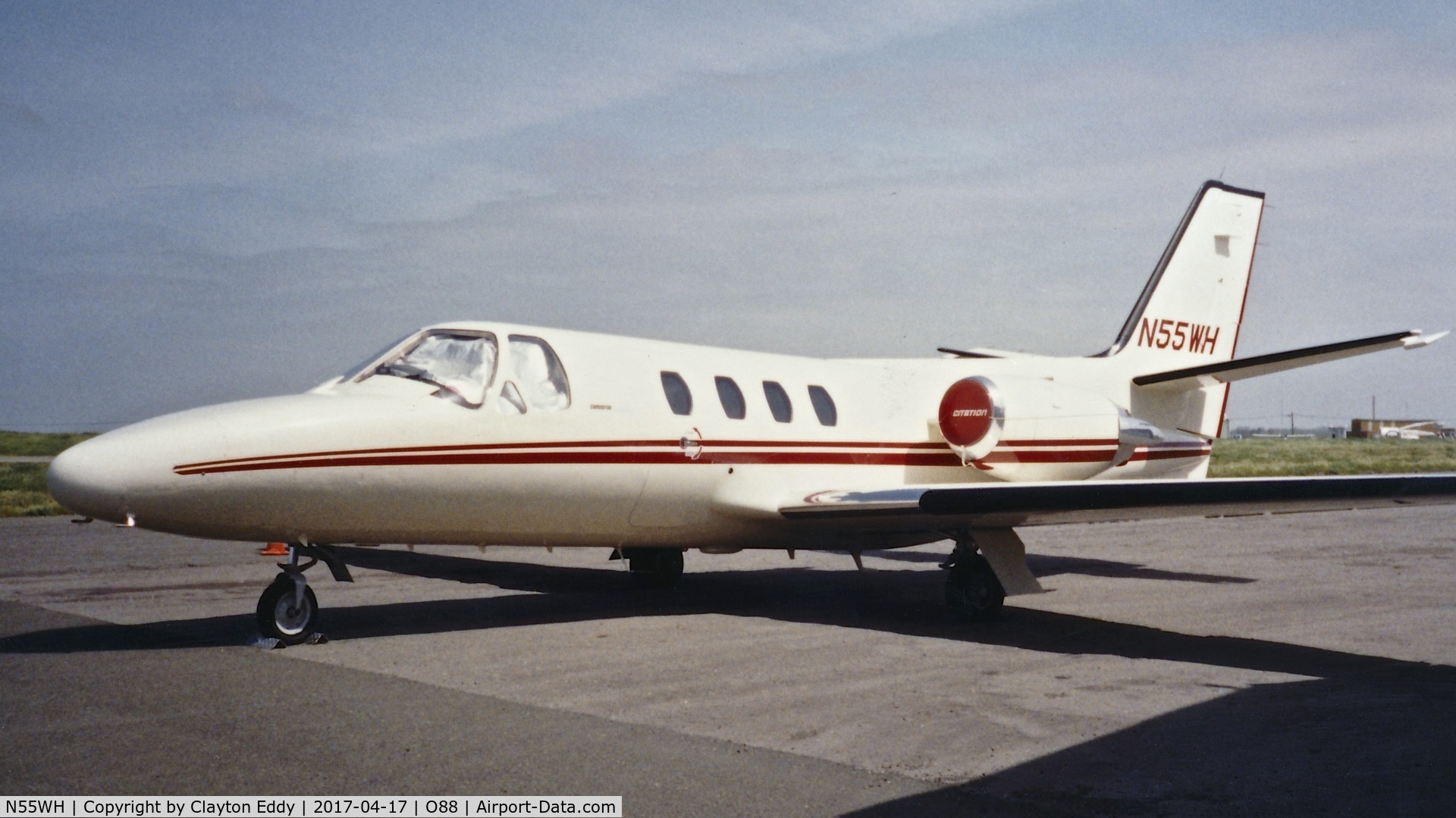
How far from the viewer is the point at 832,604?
12500 mm

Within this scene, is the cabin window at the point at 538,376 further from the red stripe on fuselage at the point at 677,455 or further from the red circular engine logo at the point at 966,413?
the red circular engine logo at the point at 966,413

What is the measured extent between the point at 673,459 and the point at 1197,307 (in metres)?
9.25

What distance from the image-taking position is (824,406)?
12.5 metres

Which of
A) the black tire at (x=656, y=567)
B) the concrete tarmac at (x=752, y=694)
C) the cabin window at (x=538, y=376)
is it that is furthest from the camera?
the black tire at (x=656, y=567)

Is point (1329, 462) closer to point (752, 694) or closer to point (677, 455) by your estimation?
point (677, 455)

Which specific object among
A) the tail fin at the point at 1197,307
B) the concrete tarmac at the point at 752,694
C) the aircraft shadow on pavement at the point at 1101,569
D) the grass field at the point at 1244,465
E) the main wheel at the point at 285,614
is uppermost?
the tail fin at the point at 1197,307

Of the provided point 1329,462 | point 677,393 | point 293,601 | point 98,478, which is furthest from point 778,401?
point 1329,462

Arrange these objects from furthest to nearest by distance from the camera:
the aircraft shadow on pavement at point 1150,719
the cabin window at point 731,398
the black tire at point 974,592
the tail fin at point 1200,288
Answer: the tail fin at point 1200,288, the cabin window at point 731,398, the black tire at point 974,592, the aircraft shadow on pavement at point 1150,719

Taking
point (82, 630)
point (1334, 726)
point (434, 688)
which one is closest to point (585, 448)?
point (434, 688)

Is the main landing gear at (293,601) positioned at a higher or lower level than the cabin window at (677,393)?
lower

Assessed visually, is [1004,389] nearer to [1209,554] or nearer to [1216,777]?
[1209,554]

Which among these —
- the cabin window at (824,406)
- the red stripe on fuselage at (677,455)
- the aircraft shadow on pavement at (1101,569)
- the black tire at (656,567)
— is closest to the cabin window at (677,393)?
the red stripe on fuselage at (677,455)

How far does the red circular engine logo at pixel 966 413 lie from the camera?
42.5 ft

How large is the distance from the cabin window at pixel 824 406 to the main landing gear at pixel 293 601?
5206mm
